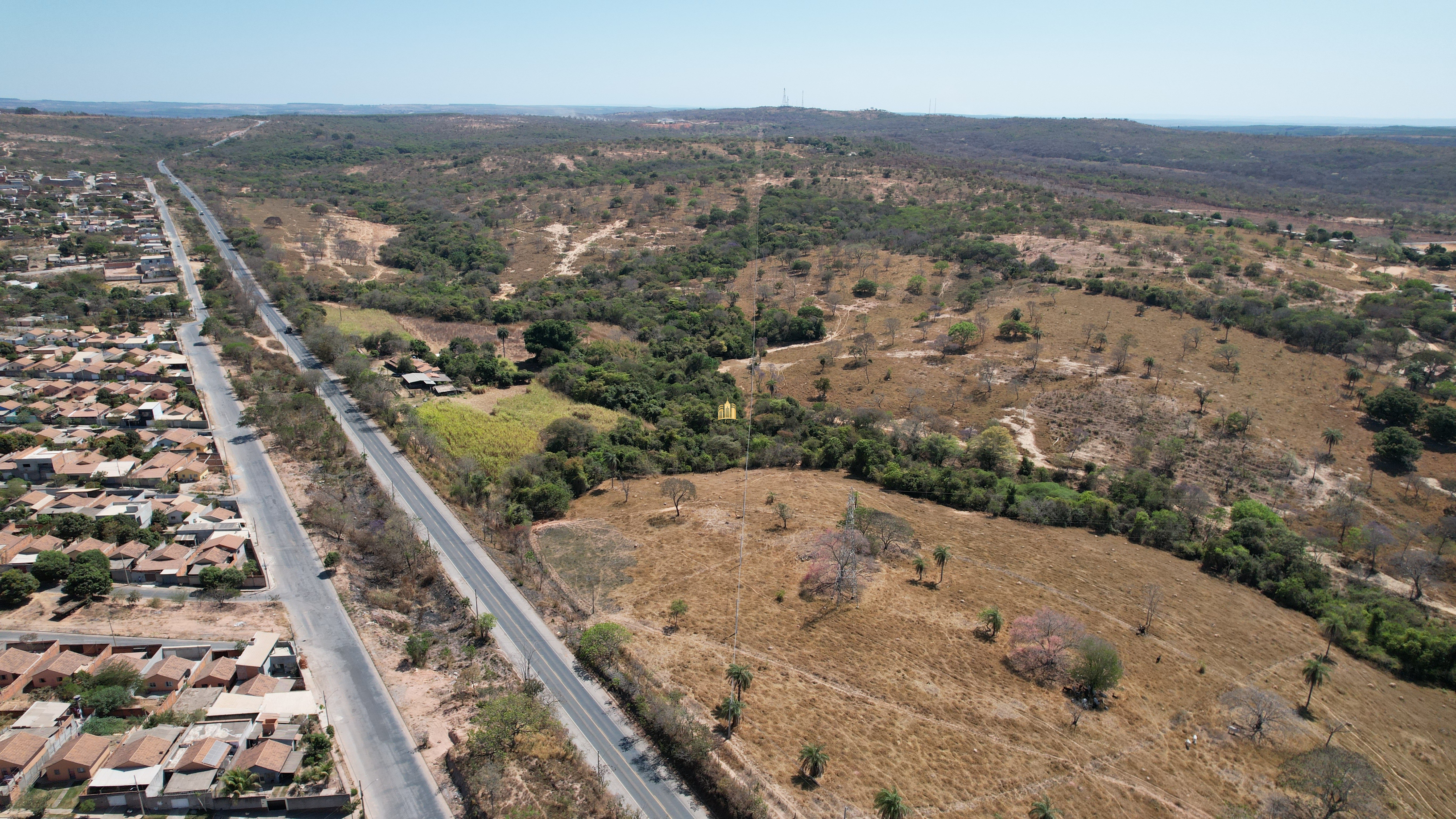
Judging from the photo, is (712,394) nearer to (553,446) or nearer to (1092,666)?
(553,446)

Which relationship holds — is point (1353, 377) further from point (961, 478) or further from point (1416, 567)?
point (961, 478)

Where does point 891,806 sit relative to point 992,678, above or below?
above

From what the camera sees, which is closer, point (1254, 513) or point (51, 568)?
point (51, 568)

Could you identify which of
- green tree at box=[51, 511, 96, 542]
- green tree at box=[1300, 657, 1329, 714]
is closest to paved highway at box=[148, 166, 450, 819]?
green tree at box=[51, 511, 96, 542]

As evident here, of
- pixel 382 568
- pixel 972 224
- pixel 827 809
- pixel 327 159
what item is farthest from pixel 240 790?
pixel 327 159

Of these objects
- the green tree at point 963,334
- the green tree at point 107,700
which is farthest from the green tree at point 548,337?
the green tree at point 107,700

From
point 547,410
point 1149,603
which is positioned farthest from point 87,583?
point 1149,603
